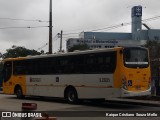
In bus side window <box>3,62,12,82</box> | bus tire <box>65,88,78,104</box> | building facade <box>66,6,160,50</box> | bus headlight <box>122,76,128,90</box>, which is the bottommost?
bus tire <box>65,88,78,104</box>

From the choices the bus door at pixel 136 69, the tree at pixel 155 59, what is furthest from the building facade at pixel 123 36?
the bus door at pixel 136 69

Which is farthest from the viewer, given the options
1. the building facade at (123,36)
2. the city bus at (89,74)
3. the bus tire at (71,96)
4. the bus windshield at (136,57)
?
the building facade at (123,36)

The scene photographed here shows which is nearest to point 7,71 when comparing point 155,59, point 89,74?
point 89,74

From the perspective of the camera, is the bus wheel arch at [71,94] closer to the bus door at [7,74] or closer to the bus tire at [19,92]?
the bus tire at [19,92]

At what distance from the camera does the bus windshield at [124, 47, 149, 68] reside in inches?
860

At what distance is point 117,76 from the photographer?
71.0 ft

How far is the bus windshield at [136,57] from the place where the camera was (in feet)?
71.7

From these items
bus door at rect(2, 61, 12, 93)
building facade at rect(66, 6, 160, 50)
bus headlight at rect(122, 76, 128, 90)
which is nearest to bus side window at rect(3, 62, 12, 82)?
bus door at rect(2, 61, 12, 93)

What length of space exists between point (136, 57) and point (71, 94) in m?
4.95

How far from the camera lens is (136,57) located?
2223cm

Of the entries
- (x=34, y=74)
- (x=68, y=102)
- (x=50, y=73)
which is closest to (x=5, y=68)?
(x=34, y=74)

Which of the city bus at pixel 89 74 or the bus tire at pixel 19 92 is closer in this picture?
the city bus at pixel 89 74

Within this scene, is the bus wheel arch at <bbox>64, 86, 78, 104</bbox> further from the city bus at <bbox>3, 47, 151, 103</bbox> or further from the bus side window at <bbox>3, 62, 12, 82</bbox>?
the bus side window at <bbox>3, 62, 12, 82</bbox>

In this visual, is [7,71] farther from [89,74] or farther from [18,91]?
[89,74]
